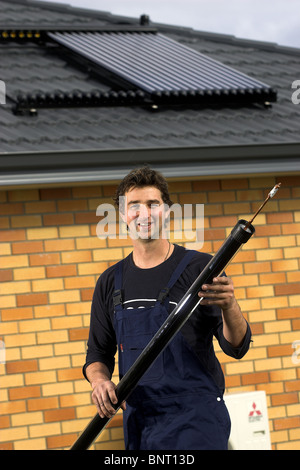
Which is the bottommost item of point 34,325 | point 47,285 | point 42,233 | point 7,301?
point 34,325

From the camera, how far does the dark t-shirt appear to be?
2896 millimetres

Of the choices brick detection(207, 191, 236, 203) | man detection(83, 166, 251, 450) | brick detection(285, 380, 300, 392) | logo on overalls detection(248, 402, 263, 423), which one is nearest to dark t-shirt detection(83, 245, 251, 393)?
man detection(83, 166, 251, 450)

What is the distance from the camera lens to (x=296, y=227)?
19.1 ft

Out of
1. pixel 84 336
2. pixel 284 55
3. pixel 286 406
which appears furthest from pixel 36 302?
pixel 284 55

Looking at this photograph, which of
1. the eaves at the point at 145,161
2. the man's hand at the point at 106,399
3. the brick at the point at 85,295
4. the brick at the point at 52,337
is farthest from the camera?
the brick at the point at 85,295

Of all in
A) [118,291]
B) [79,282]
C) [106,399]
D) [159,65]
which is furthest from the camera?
[159,65]

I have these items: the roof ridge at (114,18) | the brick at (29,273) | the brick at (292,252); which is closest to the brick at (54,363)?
the brick at (29,273)

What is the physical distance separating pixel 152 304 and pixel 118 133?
2.56 metres

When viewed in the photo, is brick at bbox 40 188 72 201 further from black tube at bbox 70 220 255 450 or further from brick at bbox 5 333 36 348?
black tube at bbox 70 220 255 450

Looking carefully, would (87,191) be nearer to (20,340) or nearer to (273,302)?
(20,340)

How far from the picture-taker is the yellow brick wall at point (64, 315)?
204 inches

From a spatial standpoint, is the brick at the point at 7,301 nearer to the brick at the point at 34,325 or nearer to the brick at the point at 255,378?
the brick at the point at 34,325

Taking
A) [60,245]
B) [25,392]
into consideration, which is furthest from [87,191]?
[25,392]

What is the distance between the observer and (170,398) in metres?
2.89
